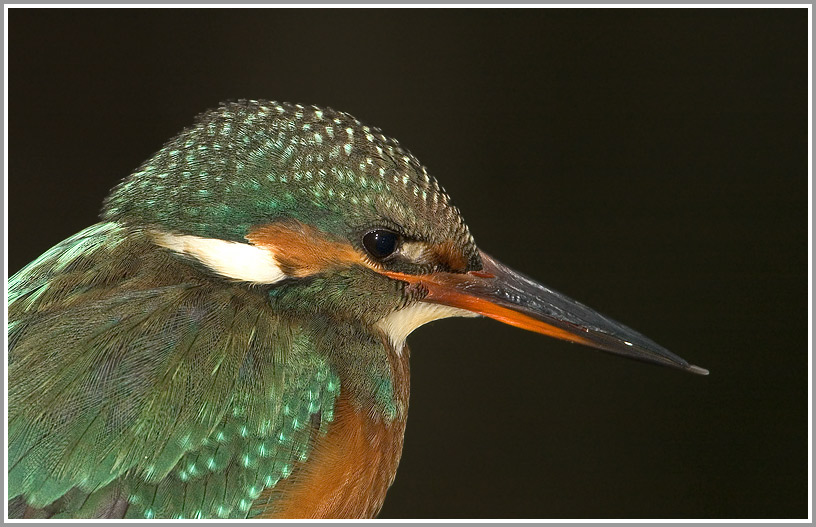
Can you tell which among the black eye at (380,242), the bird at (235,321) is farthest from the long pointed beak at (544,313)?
the black eye at (380,242)

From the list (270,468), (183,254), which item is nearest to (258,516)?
(270,468)

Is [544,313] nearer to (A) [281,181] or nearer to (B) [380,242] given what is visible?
(B) [380,242]

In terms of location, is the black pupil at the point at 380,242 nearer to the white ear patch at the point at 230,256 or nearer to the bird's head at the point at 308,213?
the bird's head at the point at 308,213

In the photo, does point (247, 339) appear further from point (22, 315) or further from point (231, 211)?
point (22, 315)

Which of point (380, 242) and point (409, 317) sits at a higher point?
point (380, 242)

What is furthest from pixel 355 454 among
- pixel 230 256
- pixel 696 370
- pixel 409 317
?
pixel 696 370

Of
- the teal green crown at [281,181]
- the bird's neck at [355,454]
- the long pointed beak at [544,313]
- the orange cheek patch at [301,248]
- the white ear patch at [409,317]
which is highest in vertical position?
the teal green crown at [281,181]

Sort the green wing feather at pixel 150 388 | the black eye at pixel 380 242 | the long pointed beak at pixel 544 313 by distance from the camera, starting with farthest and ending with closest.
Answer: the long pointed beak at pixel 544 313 → the black eye at pixel 380 242 → the green wing feather at pixel 150 388

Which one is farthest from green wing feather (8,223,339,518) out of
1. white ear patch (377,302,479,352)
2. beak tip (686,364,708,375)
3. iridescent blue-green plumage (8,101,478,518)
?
beak tip (686,364,708,375)
